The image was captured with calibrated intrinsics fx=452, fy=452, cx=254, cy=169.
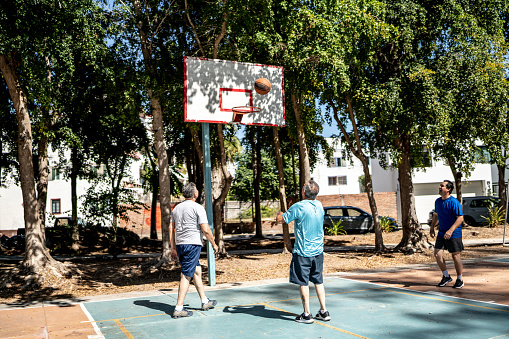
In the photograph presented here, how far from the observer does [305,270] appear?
5938 millimetres

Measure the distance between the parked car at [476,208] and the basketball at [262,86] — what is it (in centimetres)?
1913

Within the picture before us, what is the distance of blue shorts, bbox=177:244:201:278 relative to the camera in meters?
6.55

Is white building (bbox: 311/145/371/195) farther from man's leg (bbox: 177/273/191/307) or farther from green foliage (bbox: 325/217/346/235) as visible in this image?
man's leg (bbox: 177/273/191/307)

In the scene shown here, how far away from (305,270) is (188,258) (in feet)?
5.74

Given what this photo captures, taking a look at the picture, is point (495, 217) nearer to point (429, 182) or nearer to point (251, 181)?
point (429, 182)

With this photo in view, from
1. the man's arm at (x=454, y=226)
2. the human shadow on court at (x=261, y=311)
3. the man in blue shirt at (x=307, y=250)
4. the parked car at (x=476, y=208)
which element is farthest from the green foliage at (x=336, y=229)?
the man in blue shirt at (x=307, y=250)

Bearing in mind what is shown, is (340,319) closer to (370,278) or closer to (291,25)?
(370,278)

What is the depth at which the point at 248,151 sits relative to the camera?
2594 centimetres

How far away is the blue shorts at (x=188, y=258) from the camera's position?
21.5ft

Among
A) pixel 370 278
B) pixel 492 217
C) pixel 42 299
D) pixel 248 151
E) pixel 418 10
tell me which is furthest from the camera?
pixel 248 151

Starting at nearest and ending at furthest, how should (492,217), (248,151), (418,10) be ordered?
(418,10) → (492,217) → (248,151)

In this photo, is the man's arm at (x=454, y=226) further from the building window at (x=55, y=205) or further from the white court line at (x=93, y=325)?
the building window at (x=55, y=205)

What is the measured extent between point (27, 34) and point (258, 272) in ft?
26.1

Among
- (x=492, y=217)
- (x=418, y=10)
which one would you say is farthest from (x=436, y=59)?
(x=492, y=217)
